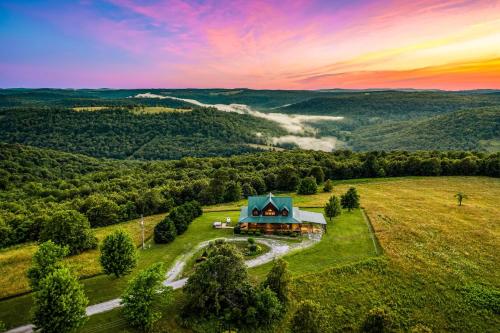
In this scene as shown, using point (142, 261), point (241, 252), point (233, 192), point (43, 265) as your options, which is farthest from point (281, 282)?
point (233, 192)

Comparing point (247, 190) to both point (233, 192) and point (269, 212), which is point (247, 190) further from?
point (269, 212)

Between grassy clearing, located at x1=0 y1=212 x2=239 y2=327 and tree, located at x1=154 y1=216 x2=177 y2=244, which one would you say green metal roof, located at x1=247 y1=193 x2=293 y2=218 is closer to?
grassy clearing, located at x1=0 y1=212 x2=239 y2=327

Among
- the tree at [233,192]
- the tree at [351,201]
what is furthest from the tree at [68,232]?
the tree at [351,201]

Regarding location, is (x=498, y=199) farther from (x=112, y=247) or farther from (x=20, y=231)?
(x=20, y=231)

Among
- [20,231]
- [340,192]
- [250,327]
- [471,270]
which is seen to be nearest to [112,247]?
[250,327]

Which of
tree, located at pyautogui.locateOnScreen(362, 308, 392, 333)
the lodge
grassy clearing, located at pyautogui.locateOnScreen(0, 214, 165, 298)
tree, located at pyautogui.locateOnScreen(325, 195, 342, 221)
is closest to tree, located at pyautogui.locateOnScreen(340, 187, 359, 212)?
tree, located at pyautogui.locateOnScreen(325, 195, 342, 221)

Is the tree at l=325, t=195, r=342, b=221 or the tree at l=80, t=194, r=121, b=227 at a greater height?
the tree at l=325, t=195, r=342, b=221
